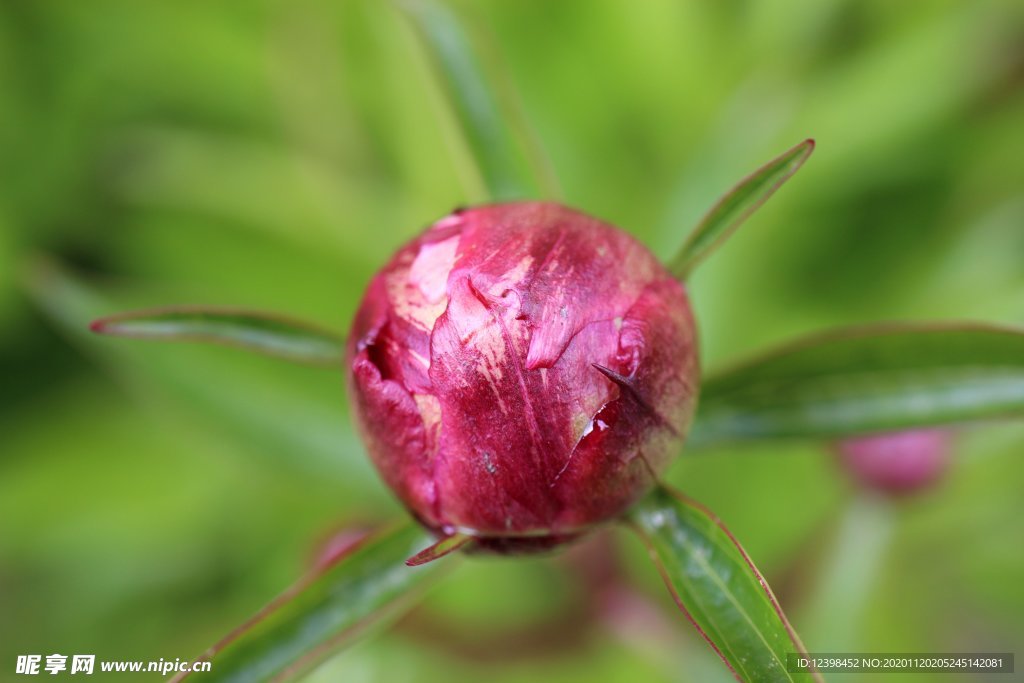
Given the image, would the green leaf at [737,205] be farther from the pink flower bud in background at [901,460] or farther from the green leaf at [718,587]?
the pink flower bud in background at [901,460]

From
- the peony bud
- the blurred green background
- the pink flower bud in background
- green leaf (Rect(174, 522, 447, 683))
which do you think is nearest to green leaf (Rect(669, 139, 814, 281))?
the peony bud

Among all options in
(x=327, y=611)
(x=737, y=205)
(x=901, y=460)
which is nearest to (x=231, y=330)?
(x=327, y=611)

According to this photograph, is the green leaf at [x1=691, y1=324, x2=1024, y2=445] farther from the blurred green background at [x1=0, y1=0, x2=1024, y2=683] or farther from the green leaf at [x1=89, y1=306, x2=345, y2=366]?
the blurred green background at [x1=0, y1=0, x2=1024, y2=683]

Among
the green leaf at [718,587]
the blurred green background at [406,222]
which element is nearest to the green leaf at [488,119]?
the green leaf at [718,587]

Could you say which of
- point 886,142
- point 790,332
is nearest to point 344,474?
point 790,332

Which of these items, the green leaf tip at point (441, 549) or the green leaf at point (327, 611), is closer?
the green leaf tip at point (441, 549)

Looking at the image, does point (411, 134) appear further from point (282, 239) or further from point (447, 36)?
point (447, 36)

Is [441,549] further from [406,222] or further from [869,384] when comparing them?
[406,222]
